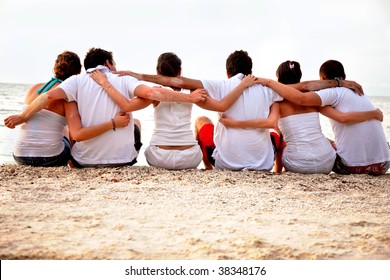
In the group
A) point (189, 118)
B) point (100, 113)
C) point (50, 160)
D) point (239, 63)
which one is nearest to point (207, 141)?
point (189, 118)

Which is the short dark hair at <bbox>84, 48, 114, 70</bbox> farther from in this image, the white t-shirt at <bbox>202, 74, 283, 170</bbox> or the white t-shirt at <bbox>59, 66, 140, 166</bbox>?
the white t-shirt at <bbox>202, 74, 283, 170</bbox>

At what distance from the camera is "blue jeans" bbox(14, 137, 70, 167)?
535 centimetres

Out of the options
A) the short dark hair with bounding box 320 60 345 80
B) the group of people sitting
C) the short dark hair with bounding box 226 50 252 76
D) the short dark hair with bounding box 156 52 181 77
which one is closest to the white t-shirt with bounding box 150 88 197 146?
the group of people sitting

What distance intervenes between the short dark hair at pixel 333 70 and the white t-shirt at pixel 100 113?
195 cm

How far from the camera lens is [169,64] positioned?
528 cm

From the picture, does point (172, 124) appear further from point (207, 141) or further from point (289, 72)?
point (289, 72)

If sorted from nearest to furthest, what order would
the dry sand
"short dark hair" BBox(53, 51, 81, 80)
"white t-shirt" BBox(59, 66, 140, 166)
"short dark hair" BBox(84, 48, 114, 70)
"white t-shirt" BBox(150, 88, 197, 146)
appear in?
the dry sand < "white t-shirt" BBox(59, 66, 140, 166) < "white t-shirt" BBox(150, 88, 197, 146) < "short dark hair" BBox(84, 48, 114, 70) < "short dark hair" BBox(53, 51, 81, 80)

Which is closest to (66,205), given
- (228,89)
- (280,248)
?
(280,248)

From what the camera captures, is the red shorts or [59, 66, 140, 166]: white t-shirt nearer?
[59, 66, 140, 166]: white t-shirt

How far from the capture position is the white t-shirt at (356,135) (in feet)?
17.7

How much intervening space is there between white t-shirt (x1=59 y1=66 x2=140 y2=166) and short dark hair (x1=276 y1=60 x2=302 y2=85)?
4.90 feet

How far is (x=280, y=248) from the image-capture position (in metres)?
3.01

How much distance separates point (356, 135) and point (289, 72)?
914mm
